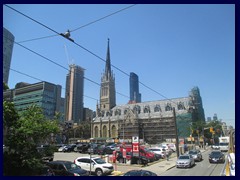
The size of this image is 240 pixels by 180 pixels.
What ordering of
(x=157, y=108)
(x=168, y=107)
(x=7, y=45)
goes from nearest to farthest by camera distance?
(x=7, y=45)
(x=168, y=107)
(x=157, y=108)

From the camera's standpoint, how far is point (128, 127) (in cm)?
11188

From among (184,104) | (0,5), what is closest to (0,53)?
(0,5)

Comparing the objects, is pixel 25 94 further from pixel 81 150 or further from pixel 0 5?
pixel 0 5

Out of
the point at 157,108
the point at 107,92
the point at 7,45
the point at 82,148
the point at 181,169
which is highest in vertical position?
the point at 7,45

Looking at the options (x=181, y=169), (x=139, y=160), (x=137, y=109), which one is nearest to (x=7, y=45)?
(x=139, y=160)

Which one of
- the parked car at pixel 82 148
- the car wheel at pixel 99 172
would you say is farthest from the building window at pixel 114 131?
the car wheel at pixel 99 172

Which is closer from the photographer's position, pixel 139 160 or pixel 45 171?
pixel 45 171

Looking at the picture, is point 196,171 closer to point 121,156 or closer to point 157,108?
point 121,156

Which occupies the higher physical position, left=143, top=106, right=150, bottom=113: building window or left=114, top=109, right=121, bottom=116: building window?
left=143, top=106, right=150, bottom=113: building window

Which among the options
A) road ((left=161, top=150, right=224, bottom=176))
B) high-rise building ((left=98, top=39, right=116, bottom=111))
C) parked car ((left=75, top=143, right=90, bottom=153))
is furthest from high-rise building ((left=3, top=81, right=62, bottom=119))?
road ((left=161, top=150, right=224, bottom=176))

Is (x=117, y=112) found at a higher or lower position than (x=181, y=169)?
higher

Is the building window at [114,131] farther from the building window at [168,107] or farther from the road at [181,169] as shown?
the road at [181,169]

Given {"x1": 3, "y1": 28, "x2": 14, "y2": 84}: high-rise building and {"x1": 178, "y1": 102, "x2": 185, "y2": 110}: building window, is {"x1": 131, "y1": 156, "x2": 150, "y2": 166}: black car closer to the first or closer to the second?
{"x1": 3, "y1": 28, "x2": 14, "y2": 84}: high-rise building

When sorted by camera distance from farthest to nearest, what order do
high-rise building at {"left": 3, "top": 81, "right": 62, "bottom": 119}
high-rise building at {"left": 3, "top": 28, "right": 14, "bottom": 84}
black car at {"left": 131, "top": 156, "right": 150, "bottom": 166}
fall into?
high-rise building at {"left": 3, "top": 81, "right": 62, "bottom": 119}
black car at {"left": 131, "top": 156, "right": 150, "bottom": 166}
high-rise building at {"left": 3, "top": 28, "right": 14, "bottom": 84}
